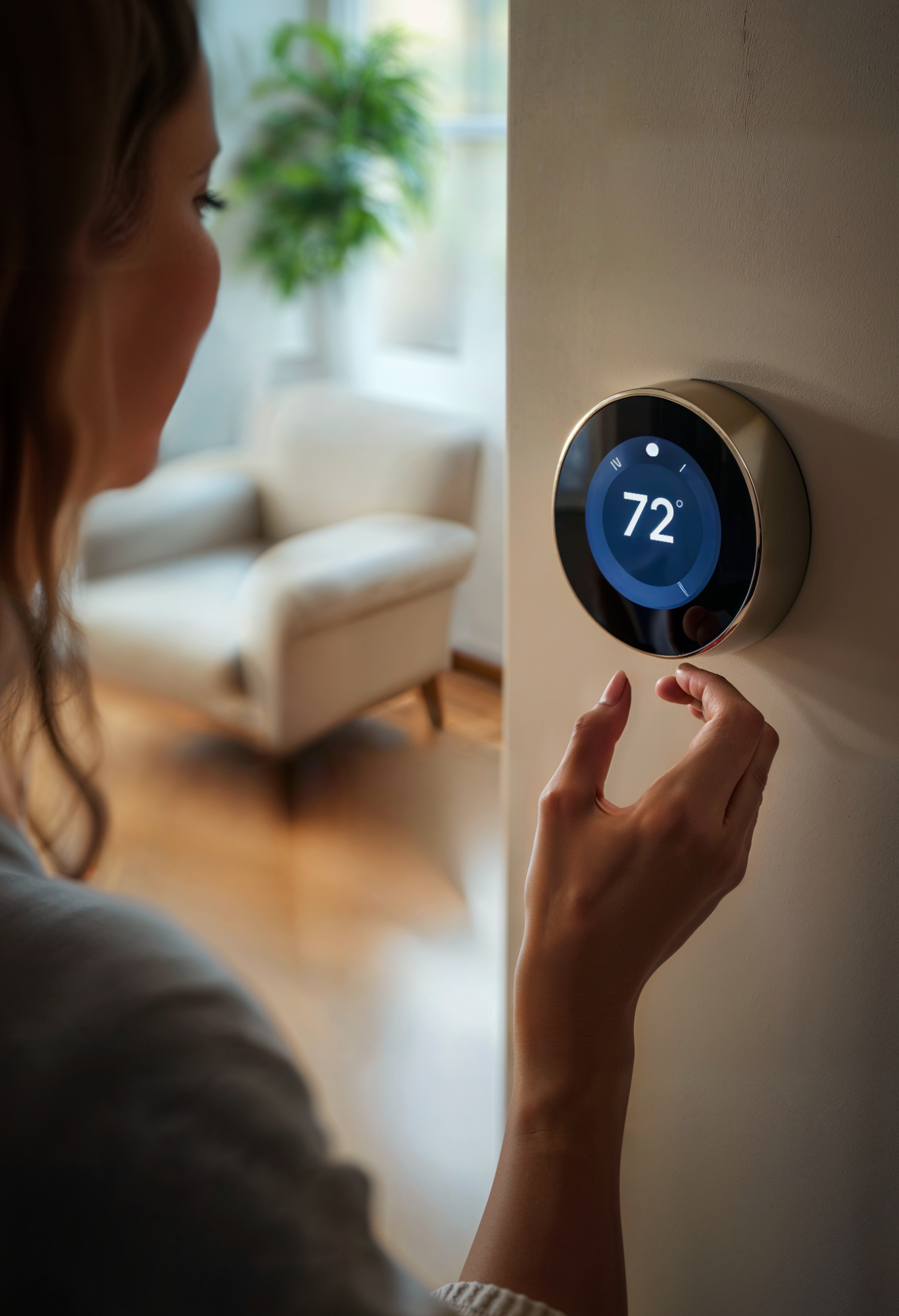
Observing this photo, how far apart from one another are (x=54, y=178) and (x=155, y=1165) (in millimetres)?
200

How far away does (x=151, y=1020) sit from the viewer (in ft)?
0.70

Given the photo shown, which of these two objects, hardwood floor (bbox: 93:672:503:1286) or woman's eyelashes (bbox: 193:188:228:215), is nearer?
woman's eyelashes (bbox: 193:188:228:215)

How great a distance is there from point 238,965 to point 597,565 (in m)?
A: 0.78

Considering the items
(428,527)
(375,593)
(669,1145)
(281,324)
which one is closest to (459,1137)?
(669,1145)

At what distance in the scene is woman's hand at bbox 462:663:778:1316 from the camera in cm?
25

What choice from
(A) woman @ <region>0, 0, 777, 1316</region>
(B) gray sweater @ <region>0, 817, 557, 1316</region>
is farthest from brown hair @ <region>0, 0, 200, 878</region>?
(B) gray sweater @ <region>0, 817, 557, 1316</region>

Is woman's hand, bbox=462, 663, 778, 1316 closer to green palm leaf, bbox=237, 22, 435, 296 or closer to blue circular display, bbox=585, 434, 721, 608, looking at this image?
blue circular display, bbox=585, 434, 721, 608

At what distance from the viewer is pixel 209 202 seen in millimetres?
286

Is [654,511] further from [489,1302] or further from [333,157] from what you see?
[333,157]

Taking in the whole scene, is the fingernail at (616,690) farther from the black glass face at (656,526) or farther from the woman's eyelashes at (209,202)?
the woman's eyelashes at (209,202)

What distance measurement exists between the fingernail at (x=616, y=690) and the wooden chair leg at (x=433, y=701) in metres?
1.52

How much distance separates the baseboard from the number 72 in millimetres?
1730

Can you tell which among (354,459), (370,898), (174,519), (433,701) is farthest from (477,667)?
(370,898)

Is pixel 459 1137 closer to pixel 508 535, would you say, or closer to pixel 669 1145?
pixel 669 1145
